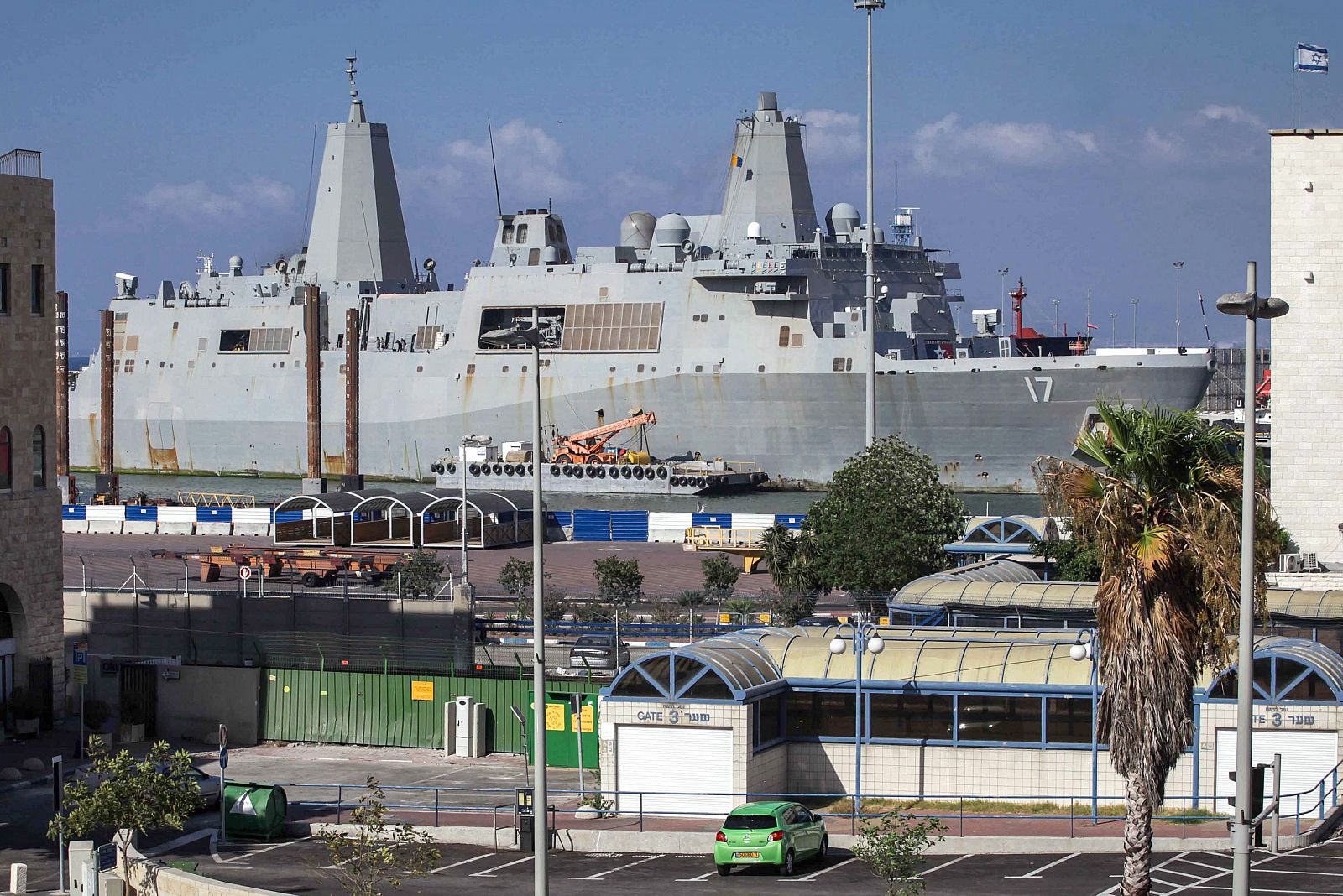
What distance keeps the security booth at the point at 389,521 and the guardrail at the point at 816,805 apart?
27949 millimetres

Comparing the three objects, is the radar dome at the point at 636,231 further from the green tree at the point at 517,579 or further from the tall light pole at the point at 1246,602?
the tall light pole at the point at 1246,602

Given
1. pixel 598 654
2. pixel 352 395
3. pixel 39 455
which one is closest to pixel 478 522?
pixel 352 395

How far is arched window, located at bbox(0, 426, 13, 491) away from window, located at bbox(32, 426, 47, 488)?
52 centimetres

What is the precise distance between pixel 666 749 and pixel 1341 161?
62.9 ft

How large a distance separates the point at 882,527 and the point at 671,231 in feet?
125

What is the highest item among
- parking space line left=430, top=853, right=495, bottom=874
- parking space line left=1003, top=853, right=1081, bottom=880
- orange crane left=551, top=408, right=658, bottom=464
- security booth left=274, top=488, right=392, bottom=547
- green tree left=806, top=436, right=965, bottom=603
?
orange crane left=551, top=408, right=658, bottom=464

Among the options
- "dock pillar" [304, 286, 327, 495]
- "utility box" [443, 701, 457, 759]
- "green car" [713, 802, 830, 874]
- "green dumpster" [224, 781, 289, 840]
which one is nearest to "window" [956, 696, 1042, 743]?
"green car" [713, 802, 830, 874]

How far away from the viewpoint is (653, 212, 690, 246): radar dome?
6825 centimetres

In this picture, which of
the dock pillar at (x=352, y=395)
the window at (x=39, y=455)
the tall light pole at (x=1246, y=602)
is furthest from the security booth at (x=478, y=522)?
the tall light pole at (x=1246, y=602)

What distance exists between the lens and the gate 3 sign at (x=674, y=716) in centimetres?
1972

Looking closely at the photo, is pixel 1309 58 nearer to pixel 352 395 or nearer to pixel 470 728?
pixel 470 728

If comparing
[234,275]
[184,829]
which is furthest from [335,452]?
[184,829]

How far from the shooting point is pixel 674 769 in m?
19.9

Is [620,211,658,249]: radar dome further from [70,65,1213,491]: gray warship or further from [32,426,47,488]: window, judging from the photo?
[32,426,47,488]: window
